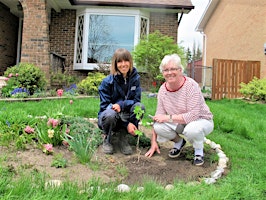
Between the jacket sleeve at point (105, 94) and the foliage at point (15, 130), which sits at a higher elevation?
the jacket sleeve at point (105, 94)

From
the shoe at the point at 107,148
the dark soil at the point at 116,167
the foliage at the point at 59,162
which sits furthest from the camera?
the shoe at the point at 107,148

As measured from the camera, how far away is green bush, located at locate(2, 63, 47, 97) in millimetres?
6688

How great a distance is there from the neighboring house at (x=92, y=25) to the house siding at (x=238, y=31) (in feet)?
11.5

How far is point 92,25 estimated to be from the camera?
10.2m

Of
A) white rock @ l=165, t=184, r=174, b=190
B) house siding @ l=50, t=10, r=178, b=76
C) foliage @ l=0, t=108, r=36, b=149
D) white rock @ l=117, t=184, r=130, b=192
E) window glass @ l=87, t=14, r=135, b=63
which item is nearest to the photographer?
white rock @ l=117, t=184, r=130, b=192

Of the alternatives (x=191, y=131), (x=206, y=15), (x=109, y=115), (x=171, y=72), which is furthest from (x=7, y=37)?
(x=206, y=15)

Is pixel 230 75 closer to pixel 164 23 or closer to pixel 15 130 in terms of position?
pixel 164 23

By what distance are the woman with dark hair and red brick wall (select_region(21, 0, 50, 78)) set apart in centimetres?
542

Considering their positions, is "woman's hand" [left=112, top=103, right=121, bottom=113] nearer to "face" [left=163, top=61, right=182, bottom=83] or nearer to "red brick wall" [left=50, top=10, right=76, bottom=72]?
"face" [left=163, top=61, right=182, bottom=83]

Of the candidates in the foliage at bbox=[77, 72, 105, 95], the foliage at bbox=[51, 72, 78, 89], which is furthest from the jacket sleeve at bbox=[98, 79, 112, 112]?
the foliage at bbox=[51, 72, 78, 89]

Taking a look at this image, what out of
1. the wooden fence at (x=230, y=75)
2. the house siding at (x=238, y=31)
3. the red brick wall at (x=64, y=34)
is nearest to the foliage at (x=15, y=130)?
the wooden fence at (x=230, y=75)

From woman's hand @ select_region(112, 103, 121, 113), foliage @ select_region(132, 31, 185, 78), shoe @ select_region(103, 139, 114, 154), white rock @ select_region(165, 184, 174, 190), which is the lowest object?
white rock @ select_region(165, 184, 174, 190)

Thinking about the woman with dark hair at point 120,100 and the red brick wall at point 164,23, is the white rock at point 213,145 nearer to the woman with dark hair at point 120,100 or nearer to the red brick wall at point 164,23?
the woman with dark hair at point 120,100

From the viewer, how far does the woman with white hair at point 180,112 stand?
8.89 ft
